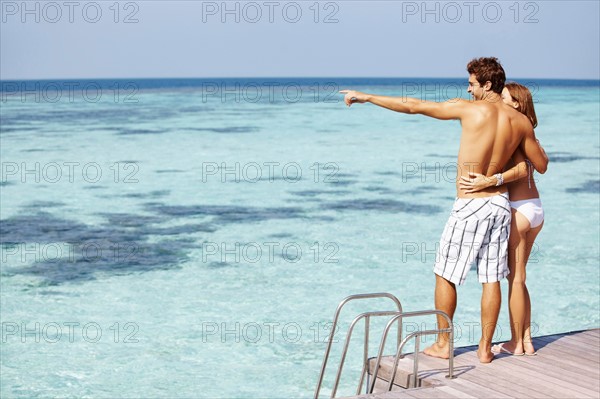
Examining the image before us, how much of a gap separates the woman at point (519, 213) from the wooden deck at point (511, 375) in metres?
0.21

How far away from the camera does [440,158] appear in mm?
27703

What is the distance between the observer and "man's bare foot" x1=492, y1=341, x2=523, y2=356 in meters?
6.12

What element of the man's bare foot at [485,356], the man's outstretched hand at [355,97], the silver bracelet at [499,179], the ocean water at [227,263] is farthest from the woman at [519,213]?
the ocean water at [227,263]

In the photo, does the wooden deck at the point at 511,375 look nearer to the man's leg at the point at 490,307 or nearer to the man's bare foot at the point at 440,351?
the man's bare foot at the point at 440,351

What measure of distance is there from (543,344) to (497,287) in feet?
3.08

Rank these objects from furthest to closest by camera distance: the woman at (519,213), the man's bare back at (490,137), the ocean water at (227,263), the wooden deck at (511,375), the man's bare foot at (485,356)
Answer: the ocean water at (227,263) → the man's bare foot at (485,356) → the woman at (519,213) → the man's bare back at (490,137) → the wooden deck at (511,375)

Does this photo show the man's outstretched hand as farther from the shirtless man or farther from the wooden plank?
the wooden plank

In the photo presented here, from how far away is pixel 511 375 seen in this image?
5.70m

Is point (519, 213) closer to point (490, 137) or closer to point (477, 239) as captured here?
point (477, 239)

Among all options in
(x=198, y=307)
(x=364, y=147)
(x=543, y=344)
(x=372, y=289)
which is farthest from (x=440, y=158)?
(x=543, y=344)

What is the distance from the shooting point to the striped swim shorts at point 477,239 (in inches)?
221

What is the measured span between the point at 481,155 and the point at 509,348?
1510 mm

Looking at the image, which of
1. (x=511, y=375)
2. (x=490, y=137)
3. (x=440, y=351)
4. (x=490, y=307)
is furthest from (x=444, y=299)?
(x=490, y=137)

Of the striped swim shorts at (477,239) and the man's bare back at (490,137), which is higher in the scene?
the man's bare back at (490,137)
